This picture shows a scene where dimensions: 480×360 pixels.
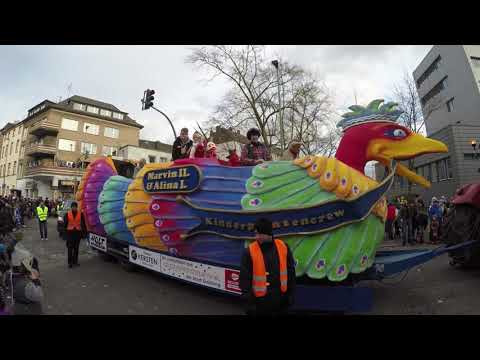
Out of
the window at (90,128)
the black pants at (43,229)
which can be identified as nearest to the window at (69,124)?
the window at (90,128)

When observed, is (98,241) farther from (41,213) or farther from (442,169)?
(442,169)

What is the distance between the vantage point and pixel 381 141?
4020mm

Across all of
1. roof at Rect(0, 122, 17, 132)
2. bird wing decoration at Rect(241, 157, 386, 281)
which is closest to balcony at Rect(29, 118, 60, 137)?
roof at Rect(0, 122, 17, 132)

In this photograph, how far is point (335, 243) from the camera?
360cm

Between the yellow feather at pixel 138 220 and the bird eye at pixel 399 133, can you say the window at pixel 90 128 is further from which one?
the bird eye at pixel 399 133

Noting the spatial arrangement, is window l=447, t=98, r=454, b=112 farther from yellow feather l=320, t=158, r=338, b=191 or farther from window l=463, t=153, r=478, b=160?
yellow feather l=320, t=158, r=338, b=191

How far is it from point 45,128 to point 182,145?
32540 mm

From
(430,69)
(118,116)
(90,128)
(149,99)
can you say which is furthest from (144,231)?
(118,116)

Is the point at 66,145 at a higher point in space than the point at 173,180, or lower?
higher

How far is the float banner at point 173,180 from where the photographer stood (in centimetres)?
436

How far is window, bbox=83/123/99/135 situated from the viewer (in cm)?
3328

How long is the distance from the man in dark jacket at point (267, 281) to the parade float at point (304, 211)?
129 cm

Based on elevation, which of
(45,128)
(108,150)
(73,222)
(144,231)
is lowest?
(144,231)
